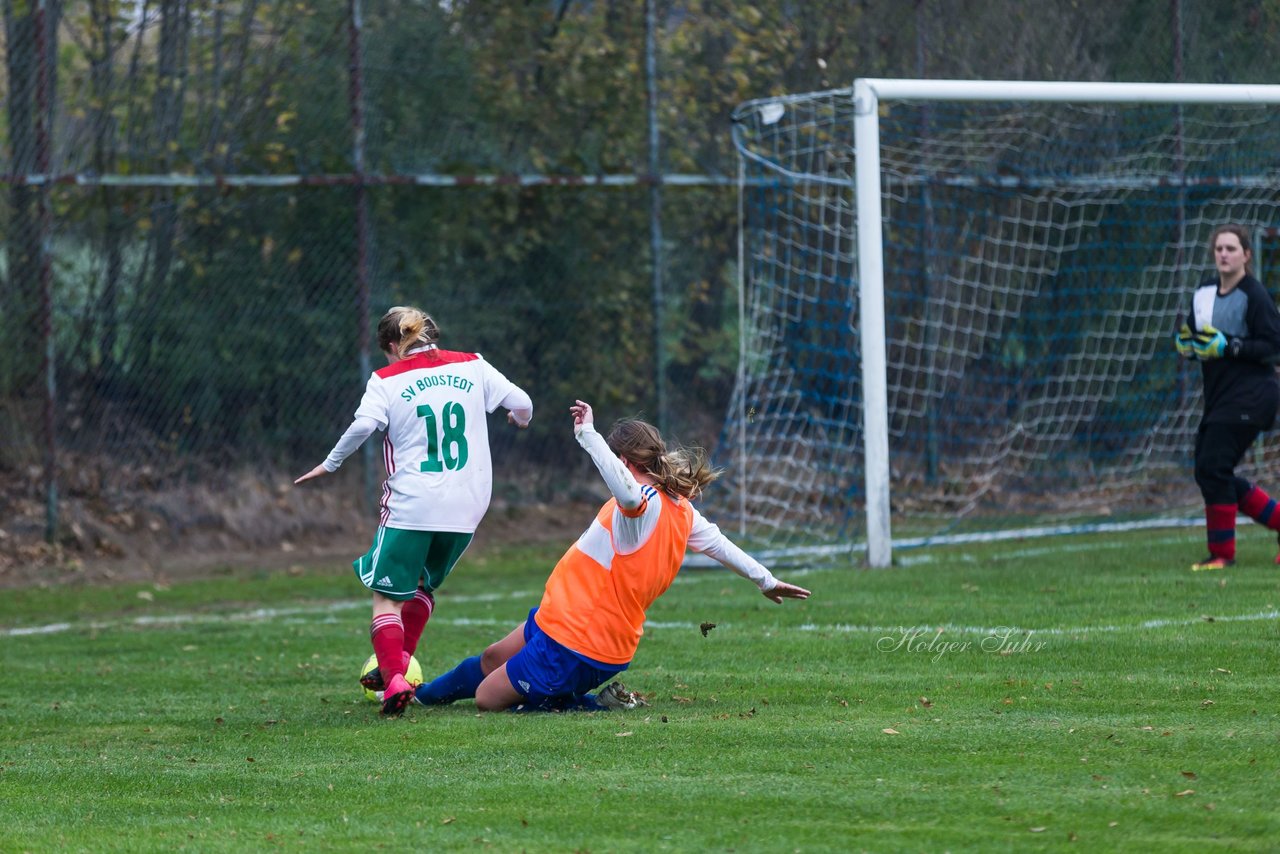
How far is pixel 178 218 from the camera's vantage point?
12.6 m

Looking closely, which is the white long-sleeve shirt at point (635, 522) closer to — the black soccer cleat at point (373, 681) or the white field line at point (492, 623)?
the black soccer cleat at point (373, 681)

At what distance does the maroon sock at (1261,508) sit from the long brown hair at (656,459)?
4.78 metres

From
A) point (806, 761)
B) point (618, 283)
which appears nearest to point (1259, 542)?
point (618, 283)

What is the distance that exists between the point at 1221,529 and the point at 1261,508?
279mm

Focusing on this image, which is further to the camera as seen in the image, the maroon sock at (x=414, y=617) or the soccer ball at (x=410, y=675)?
the maroon sock at (x=414, y=617)

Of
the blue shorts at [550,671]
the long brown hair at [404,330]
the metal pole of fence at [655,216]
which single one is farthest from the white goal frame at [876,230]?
the blue shorts at [550,671]

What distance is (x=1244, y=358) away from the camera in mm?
9180

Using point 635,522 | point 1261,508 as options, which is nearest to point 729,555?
point 635,522

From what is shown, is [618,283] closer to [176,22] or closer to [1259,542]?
[176,22]

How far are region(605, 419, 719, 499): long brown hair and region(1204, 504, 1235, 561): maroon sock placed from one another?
456 centimetres

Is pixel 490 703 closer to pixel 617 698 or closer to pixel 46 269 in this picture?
pixel 617 698

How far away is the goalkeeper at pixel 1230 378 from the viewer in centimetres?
912

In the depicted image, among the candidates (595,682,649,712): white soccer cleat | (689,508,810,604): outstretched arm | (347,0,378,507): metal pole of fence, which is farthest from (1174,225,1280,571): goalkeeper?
(347,0,378,507): metal pole of fence

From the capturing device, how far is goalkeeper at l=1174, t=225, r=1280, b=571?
912cm
